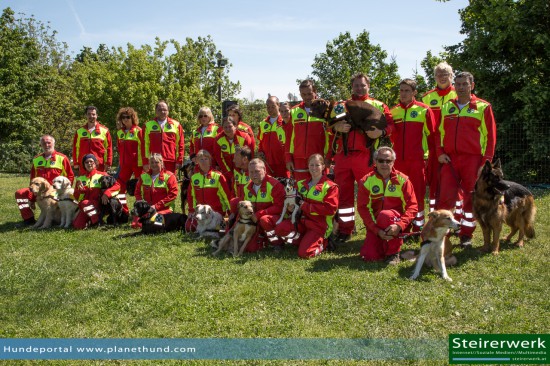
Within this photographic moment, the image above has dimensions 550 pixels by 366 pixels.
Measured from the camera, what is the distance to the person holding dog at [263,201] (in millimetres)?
6508

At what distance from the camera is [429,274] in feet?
17.1

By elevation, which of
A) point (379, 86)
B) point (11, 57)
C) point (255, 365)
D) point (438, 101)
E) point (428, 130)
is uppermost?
point (11, 57)

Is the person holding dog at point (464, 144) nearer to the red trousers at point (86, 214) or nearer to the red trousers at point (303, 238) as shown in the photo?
the red trousers at point (303, 238)

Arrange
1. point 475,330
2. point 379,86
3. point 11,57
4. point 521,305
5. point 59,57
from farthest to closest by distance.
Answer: point 59,57 → point 11,57 → point 379,86 → point 521,305 → point 475,330

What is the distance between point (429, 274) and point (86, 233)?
590 cm

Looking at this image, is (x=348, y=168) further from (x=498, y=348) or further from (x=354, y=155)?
(x=498, y=348)

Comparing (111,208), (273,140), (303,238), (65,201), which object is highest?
(273,140)

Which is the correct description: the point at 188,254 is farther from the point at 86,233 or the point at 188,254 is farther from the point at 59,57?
the point at 59,57

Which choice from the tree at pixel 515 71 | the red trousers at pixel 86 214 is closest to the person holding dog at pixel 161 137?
the red trousers at pixel 86 214

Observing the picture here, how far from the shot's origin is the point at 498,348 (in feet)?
11.8

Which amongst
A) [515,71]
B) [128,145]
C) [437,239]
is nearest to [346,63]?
[515,71]

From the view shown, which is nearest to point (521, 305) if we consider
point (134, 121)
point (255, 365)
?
point (255, 365)

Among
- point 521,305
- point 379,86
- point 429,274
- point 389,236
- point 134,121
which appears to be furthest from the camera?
point 379,86

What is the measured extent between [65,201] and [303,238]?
5.04 m
